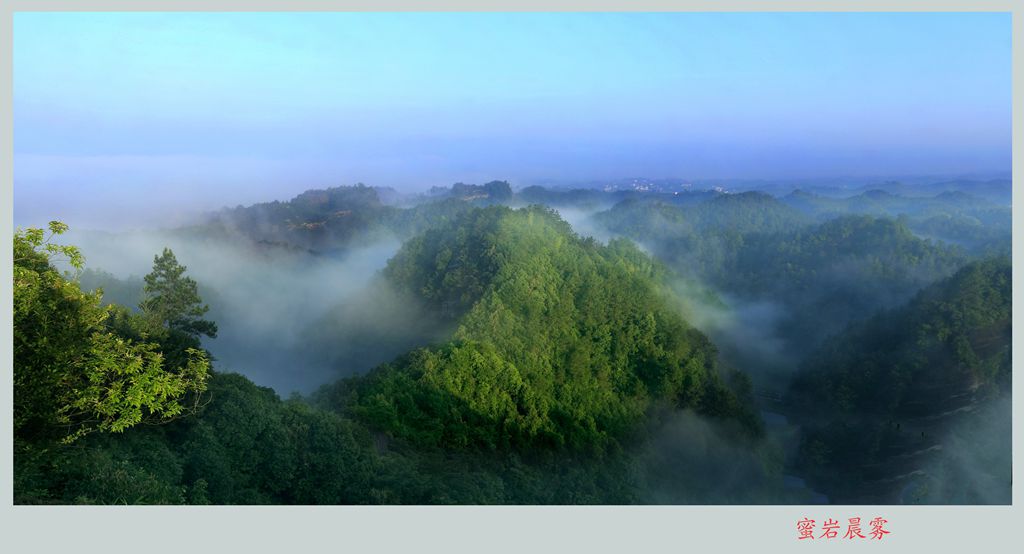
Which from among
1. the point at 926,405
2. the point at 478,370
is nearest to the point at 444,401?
the point at 478,370

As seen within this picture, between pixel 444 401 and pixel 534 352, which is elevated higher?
pixel 534 352

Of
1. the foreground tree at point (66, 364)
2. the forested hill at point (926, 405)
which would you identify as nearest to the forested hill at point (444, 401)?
the foreground tree at point (66, 364)

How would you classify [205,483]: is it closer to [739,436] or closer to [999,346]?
[739,436]

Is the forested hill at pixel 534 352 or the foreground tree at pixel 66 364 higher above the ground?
the foreground tree at pixel 66 364

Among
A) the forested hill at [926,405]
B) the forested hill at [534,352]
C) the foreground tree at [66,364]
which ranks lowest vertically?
the forested hill at [926,405]

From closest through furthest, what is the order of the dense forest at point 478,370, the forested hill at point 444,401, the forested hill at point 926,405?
the forested hill at point 444,401
the dense forest at point 478,370
the forested hill at point 926,405

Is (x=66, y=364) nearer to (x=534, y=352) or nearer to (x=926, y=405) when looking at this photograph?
(x=534, y=352)

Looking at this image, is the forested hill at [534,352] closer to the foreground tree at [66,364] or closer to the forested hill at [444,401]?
the forested hill at [444,401]
